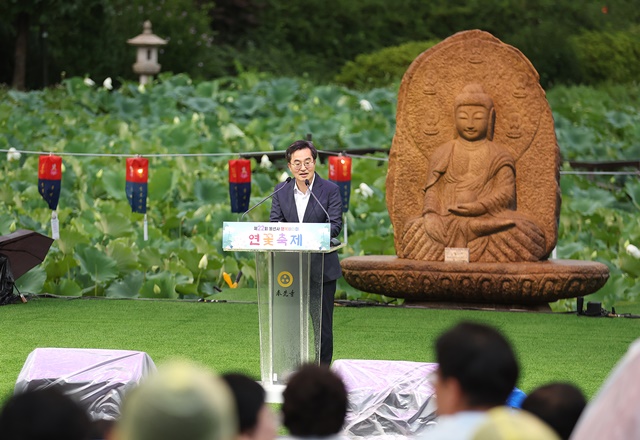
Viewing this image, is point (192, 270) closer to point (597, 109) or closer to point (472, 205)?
point (472, 205)

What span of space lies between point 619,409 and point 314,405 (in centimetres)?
84

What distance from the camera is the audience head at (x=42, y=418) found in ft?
7.88

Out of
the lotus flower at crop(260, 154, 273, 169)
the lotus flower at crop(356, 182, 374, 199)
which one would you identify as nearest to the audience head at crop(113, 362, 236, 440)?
the lotus flower at crop(356, 182, 374, 199)

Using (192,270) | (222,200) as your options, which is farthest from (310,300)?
(222,200)

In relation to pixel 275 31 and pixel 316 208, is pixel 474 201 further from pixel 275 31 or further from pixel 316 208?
pixel 275 31

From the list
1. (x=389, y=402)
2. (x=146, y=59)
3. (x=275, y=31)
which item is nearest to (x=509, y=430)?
(x=389, y=402)

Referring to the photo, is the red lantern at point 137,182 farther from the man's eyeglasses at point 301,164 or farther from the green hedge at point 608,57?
the green hedge at point 608,57

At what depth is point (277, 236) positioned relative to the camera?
19.6 feet

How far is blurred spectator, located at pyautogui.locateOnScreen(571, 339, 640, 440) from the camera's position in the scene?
255 cm

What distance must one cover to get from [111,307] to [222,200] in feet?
14.4

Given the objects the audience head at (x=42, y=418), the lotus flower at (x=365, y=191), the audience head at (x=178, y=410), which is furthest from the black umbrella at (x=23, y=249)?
the audience head at (x=178, y=410)

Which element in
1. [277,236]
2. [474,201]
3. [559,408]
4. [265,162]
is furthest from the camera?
[265,162]

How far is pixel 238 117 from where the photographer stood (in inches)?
786

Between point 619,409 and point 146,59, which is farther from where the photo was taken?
point 146,59
